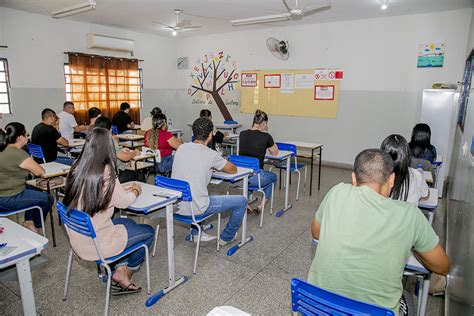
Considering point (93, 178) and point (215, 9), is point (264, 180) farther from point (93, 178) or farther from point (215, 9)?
point (215, 9)

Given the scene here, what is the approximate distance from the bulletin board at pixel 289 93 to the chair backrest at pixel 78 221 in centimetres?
583

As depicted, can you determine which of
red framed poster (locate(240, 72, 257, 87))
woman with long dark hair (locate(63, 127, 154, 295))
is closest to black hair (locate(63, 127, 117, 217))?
woman with long dark hair (locate(63, 127, 154, 295))

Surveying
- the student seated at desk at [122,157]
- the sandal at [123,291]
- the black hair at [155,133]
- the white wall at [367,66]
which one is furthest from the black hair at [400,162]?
the white wall at [367,66]

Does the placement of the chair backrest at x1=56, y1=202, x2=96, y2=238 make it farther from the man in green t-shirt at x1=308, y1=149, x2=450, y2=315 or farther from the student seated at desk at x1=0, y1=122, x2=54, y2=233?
the man in green t-shirt at x1=308, y1=149, x2=450, y2=315

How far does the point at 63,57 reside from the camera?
6875mm

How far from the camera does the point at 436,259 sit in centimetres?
138

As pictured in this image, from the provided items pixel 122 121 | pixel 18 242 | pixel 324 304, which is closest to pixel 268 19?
pixel 122 121

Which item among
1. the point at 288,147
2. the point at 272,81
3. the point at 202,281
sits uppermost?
the point at 272,81

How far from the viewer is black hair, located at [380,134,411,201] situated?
211cm

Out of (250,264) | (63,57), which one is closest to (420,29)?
(250,264)

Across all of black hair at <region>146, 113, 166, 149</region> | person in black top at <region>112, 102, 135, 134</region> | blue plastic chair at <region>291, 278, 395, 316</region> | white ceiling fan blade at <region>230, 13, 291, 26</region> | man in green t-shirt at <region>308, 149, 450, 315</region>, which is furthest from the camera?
person in black top at <region>112, 102, 135, 134</region>

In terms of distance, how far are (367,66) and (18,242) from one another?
632 centimetres

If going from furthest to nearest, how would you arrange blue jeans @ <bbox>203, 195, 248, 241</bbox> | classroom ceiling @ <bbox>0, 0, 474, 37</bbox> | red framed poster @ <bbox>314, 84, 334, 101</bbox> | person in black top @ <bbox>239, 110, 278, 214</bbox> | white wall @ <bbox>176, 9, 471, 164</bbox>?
red framed poster @ <bbox>314, 84, 334, 101</bbox> → white wall @ <bbox>176, 9, 471, 164</bbox> → classroom ceiling @ <bbox>0, 0, 474, 37</bbox> → person in black top @ <bbox>239, 110, 278, 214</bbox> → blue jeans @ <bbox>203, 195, 248, 241</bbox>

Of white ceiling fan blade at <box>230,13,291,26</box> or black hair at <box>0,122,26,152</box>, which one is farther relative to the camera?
white ceiling fan blade at <box>230,13,291,26</box>
